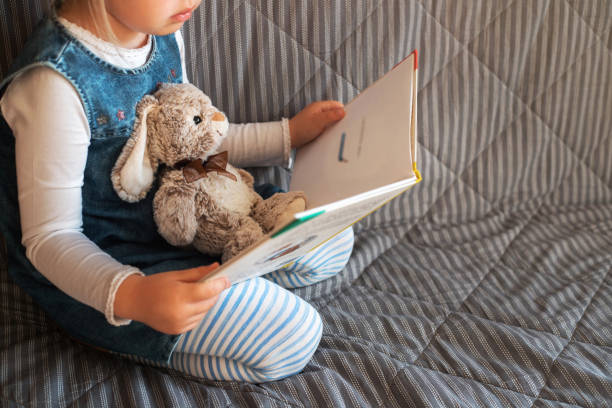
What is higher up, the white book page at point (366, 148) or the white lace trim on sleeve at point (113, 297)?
the white book page at point (366, 148)

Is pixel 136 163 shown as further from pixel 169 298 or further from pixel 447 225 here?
pixel 447 225

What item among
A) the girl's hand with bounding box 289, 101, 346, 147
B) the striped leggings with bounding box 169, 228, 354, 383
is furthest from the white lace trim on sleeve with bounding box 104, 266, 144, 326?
the girl's hand with bounding box 289, 101, 346, 147

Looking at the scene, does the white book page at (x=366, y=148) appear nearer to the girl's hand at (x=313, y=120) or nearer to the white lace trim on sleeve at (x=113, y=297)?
the girl's hand at (x=313, y=120)

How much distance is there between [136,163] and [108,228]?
0.43ft

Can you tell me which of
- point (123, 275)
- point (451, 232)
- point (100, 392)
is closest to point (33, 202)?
point (123, 275)

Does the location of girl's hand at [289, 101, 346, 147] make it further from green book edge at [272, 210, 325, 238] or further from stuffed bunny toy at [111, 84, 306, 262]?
green book edge at [272, 210, 325, 238]

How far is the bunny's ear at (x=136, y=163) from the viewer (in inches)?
27.2

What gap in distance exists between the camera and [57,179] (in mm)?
652

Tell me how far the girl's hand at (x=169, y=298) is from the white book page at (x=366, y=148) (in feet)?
0.63

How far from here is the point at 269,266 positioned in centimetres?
64

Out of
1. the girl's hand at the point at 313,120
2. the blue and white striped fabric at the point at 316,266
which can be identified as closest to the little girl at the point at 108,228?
the blue and white striped fabric at the point at 316,266

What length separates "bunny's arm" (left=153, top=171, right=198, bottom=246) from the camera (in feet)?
2.34

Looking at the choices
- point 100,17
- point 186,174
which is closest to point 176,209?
point 186,174

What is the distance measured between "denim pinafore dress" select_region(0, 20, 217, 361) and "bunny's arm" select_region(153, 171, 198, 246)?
50mm
